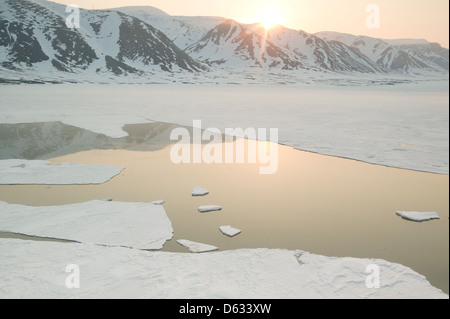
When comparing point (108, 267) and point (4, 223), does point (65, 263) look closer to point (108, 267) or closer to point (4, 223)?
point (108, 267)

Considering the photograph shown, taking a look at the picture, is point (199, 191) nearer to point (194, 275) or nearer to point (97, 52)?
point (194, 275)

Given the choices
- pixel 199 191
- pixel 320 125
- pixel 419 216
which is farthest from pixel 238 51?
pixel 419 216

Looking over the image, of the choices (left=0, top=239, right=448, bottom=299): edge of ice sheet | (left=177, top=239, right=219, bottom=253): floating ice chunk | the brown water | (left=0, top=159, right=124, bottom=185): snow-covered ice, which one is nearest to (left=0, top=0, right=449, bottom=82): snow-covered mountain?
(left=0, top=159, right=124, bottom=185): snow-covered ice

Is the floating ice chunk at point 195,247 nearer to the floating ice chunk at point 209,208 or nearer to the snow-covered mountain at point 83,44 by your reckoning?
the floating ice chunk at point 209,208

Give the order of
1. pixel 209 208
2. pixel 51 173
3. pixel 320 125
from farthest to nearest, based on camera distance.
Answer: pixel 320 125, pixel 51 173, pixel 209 208

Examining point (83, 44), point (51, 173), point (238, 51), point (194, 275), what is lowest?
point (194, 275)

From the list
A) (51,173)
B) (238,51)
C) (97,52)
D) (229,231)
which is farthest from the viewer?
(238,51)
